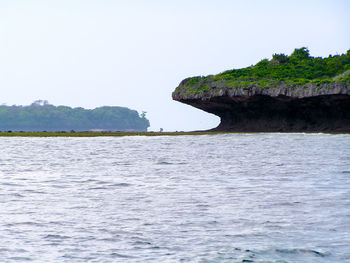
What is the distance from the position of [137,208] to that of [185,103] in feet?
239

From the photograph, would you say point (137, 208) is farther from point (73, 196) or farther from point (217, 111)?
point (217, 111)

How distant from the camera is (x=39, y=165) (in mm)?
29375

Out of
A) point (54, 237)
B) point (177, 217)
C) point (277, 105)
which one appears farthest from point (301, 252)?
point (277, 105)

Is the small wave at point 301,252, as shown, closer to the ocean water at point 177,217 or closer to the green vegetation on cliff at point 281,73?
the ocean water at point 177,217

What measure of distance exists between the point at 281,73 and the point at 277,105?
280 inches

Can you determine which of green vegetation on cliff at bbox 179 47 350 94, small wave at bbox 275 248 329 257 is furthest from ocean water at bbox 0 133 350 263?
green vegetation on cliff at bbox 179 47 350 94

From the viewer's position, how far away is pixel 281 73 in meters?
81.4

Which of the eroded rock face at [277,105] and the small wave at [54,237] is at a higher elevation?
the eroded rock face at [277,105]

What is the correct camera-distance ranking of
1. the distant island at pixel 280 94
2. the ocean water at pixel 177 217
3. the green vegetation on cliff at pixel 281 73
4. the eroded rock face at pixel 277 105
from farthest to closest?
the green vegetation on cliff at pixel 281 73
the distant island at pixel 280 94
the eroded rock face at pixel 277 105
the ocean water at pixel 177 217

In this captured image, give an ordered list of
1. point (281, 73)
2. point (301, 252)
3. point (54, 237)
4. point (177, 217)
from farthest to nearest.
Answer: point (281, 73), point (177, 217), point (54, 237), point (301, 252)

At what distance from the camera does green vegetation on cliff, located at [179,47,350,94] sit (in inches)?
3007

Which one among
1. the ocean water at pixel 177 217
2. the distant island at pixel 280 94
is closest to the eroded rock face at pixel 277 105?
the distant island at pixel 280 94

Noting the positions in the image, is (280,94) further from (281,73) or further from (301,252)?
(301,252)

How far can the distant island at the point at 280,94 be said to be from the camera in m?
70.5
